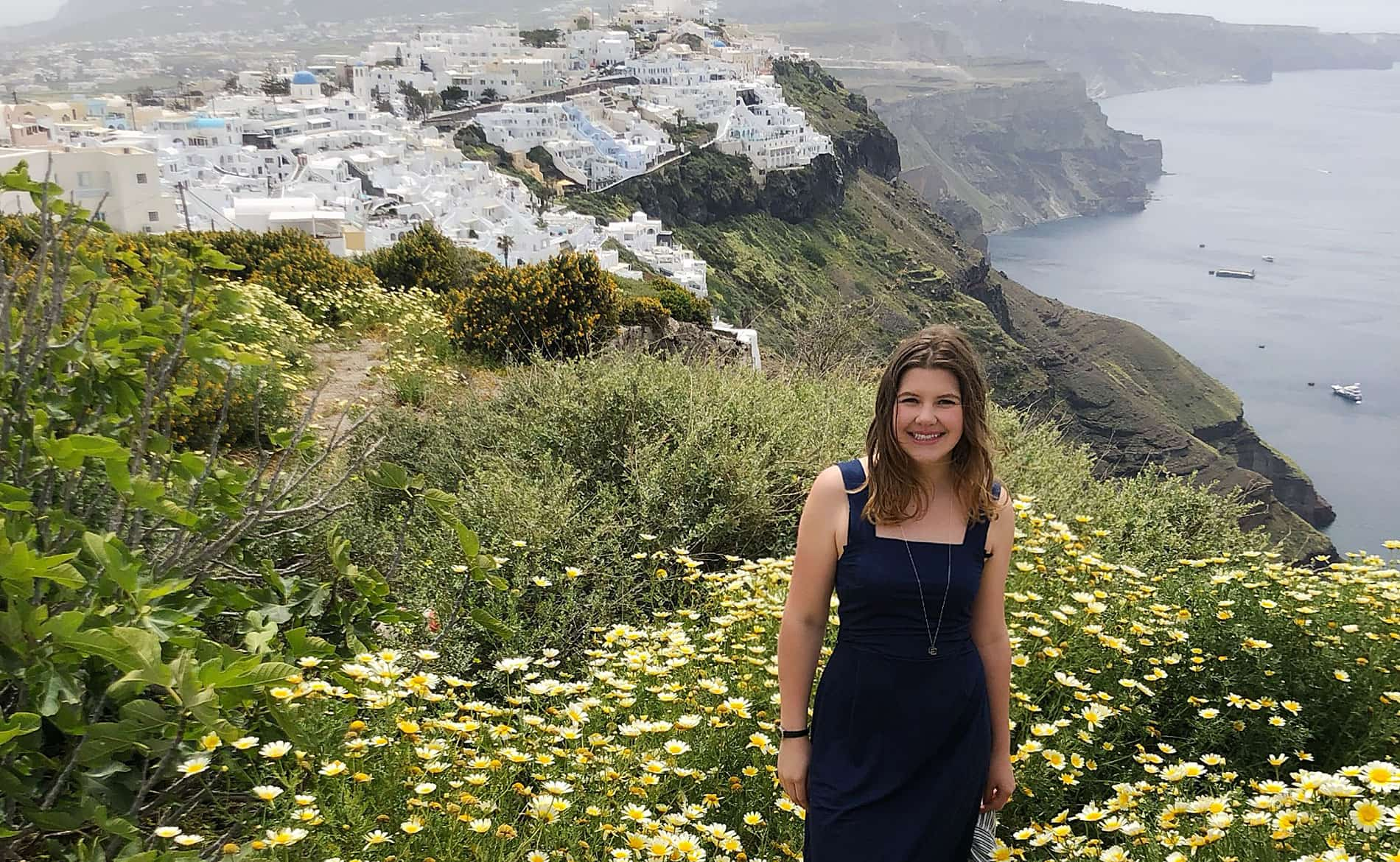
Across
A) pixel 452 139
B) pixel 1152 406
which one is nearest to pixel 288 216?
pixel 452 139

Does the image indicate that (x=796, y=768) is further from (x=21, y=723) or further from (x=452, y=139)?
(x=452, y=139)

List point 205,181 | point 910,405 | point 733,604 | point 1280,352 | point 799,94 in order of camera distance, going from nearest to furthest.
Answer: point 910,405, point 733,604, point 205,181, point 1280,352, point 799,94

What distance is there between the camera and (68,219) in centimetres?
236

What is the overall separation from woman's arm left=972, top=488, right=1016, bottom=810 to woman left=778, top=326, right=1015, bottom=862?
0.01 metres

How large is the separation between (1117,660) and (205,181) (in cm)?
5010

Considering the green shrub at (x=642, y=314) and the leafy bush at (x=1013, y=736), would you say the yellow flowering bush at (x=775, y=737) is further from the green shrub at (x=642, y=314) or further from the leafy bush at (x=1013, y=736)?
the green shrub at (x=642, y=314)

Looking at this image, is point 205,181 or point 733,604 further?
point 205,181

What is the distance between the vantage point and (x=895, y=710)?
2.21 meters

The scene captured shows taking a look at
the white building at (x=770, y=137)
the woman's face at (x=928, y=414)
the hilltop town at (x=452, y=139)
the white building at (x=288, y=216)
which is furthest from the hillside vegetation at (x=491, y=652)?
the white building at (x=770, y=137)

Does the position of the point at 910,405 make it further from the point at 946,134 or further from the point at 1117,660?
the point at 946,134

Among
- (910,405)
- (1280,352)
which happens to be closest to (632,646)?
(910,405)

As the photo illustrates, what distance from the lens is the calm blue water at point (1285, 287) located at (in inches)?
2692

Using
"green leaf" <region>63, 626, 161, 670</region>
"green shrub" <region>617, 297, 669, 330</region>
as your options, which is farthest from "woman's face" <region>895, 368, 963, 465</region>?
"green shrub" <region>617, 297, 669, 330</region>

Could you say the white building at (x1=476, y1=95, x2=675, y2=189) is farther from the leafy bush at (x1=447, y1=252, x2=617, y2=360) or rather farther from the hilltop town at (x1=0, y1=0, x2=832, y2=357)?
the leafy bush at (x1=447, y1=252, x2=617, y2=360)
